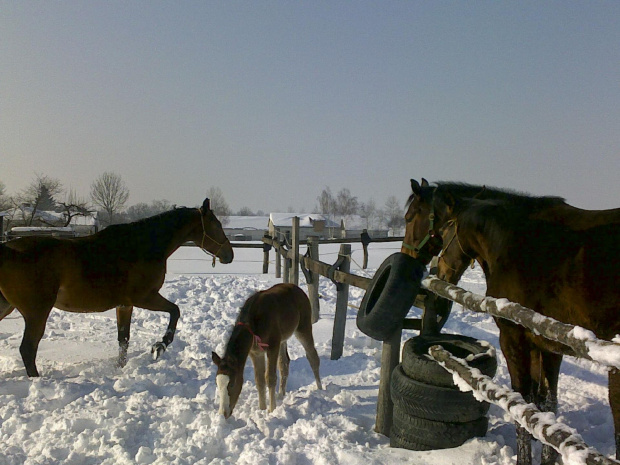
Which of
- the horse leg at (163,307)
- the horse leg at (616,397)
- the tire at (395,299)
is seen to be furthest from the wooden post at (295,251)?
the horse leg at (616,397)

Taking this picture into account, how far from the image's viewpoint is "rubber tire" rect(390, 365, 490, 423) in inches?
112

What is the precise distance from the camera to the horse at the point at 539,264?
2.54 meters

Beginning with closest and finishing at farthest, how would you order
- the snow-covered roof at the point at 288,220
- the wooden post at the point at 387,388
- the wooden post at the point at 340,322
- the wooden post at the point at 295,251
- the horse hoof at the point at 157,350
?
the wooden post at the point at 387,388 < the horse hoof at the point at 157,350 < the wooden post at the point at 340,322 < the wooden post at the point at 295,251 < the snow-covered roof at the point at 288,220

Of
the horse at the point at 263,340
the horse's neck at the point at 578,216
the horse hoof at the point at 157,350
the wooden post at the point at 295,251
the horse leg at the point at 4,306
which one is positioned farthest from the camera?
the wooden post at the point at 295,251

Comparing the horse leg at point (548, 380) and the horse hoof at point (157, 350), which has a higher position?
the horse leg at point (548, 380)

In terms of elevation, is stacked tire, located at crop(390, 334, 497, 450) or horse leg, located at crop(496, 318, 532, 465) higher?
horse leg, located at crop(496, 318, 532, 465)

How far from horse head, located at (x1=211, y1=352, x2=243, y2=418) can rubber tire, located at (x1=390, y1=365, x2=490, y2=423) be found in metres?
1.51

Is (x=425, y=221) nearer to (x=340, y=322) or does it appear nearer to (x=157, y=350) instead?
(x=340, y=322)

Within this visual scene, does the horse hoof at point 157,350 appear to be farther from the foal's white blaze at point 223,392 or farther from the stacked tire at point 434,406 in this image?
the stacked tire at point 434,406

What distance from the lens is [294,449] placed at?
3.15 meters

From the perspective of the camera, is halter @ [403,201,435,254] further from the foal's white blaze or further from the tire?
the foal's white blaze

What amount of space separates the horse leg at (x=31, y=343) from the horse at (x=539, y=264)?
476cm

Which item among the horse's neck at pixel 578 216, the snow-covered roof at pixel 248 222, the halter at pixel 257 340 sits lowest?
the snow-covered roof at pixel 248 222

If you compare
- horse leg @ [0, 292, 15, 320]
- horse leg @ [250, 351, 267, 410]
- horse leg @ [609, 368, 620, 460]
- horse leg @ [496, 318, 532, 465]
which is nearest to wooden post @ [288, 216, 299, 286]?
horse leg @ [250, 351, 267, 410]
